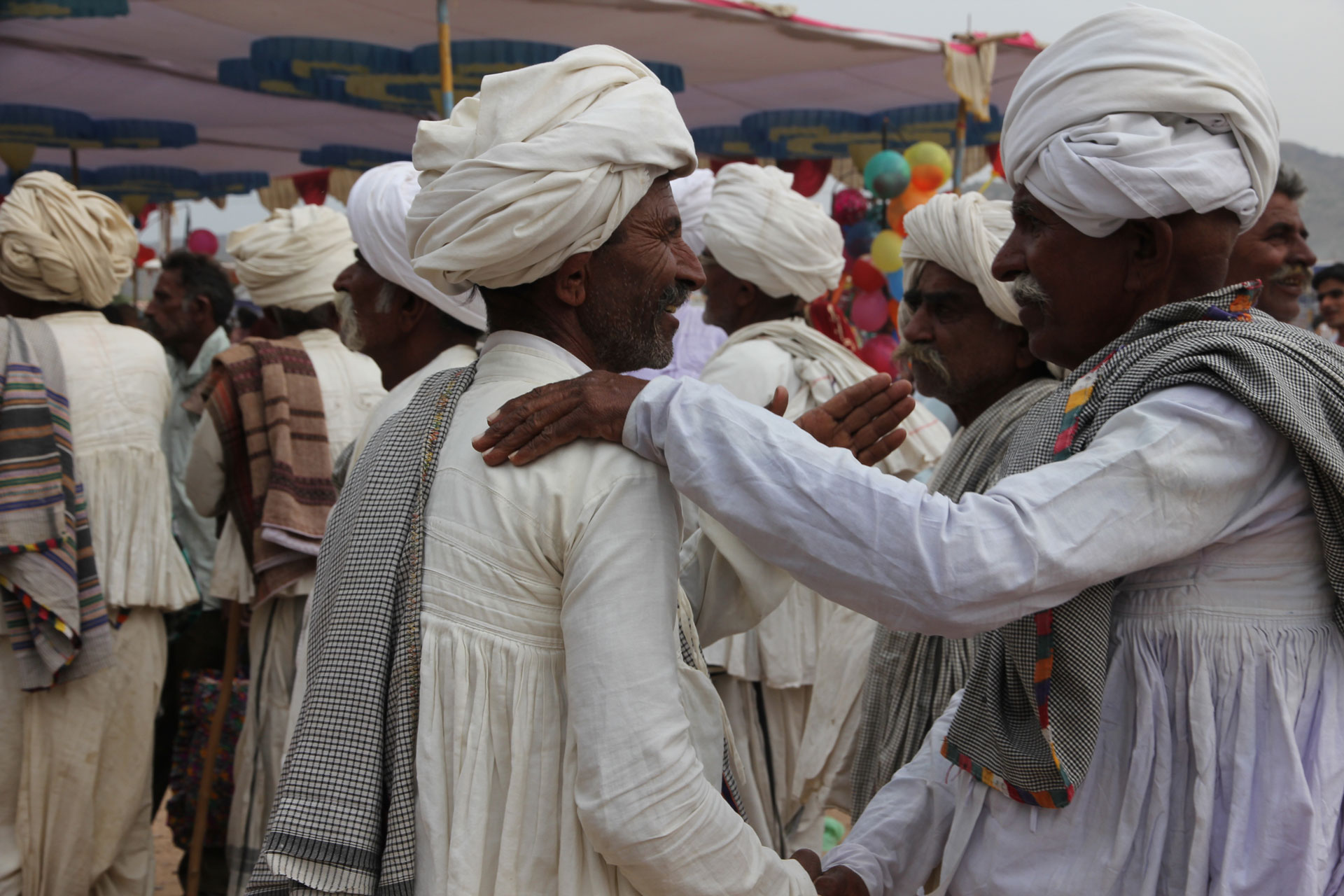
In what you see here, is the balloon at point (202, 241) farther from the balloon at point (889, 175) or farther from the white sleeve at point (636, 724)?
the white sleeve at point (636, 724)

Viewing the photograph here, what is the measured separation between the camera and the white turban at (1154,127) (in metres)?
1.79

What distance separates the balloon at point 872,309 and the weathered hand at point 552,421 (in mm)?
8910

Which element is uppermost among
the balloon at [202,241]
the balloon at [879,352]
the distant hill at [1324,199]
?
the balloon at [879,352]

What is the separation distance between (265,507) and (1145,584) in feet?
9.82

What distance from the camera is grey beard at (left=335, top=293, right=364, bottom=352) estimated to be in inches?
142

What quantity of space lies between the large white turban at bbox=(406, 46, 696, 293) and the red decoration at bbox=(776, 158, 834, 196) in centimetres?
1166

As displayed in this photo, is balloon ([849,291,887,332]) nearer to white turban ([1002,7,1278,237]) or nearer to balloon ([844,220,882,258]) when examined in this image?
balloon ([844,220,882,258])

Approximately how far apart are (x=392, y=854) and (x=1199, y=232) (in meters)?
1.57

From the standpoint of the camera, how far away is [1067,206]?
74.7 inches

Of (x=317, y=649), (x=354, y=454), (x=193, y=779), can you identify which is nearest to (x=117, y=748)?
(x=193, y=779)

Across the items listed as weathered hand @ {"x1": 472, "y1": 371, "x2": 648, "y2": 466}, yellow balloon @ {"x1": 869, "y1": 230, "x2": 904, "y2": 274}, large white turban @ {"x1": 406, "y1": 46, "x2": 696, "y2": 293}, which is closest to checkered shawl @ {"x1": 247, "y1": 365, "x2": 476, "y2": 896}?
weathered hand @ {"x1": 472, "y1": 371, "x2": 648, "y2": 466}

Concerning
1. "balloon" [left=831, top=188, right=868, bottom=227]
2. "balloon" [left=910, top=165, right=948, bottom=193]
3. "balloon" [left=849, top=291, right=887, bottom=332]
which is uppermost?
"balloon" [left=910, top=165, right=948, bottom=193]

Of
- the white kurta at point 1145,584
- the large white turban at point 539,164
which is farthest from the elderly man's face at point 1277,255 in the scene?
the large white turban at point 539,164

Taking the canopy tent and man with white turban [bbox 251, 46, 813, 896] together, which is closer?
man with white turban [bbox 251, 46, 813, 896]
